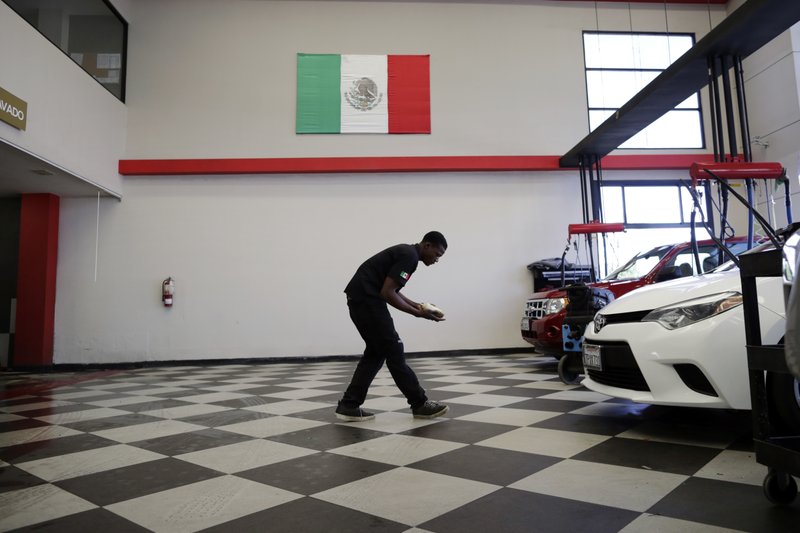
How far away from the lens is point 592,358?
258 cm

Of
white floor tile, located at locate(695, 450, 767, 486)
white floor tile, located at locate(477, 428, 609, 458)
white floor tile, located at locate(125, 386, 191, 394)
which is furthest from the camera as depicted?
white floor tile, located at locate(125, 386, 191, 394)

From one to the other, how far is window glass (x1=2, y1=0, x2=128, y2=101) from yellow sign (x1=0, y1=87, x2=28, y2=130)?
1057 millimetres

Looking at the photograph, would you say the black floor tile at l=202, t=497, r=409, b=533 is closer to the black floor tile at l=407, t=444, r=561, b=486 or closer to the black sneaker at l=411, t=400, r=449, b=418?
the black floor tile at l=407, t=444, r=561, b=486

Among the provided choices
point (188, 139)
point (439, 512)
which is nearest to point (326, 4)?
point (188, 139)

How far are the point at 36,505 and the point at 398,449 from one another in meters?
1.39

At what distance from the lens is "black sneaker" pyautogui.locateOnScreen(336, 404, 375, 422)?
295cm

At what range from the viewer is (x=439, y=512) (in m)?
1.50

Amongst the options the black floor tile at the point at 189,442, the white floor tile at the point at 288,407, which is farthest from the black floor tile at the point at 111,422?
the white floor tile at the point at 288,407

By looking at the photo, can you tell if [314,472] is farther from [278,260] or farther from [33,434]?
[278,260]

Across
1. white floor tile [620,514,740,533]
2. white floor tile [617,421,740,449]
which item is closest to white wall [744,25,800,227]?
white floor tile [617,421,740,449]

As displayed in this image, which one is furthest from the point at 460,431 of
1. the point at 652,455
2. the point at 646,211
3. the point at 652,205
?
the point at 652,205

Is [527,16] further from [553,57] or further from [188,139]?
[188,139]

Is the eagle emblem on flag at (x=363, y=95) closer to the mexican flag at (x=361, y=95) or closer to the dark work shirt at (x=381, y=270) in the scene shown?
the mexican flag at (x=361, y=95)

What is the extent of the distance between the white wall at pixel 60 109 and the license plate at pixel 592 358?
616 centimetres
